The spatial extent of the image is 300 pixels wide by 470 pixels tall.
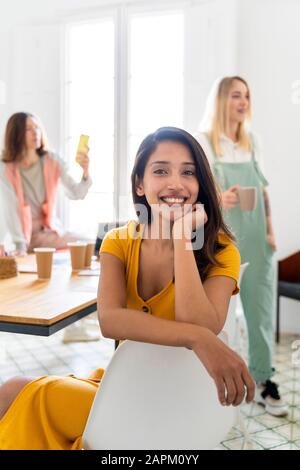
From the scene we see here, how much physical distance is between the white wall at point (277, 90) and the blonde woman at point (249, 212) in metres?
0.98

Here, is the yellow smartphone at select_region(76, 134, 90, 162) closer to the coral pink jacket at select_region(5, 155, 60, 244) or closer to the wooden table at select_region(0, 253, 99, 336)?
the coral pink jacket at select_region(5, 155, 60, 244)

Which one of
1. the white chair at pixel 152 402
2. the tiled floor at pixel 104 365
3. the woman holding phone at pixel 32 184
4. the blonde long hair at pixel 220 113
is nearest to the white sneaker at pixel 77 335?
the tiled floor at pixel 104 365

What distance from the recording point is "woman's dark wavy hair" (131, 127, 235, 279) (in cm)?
99

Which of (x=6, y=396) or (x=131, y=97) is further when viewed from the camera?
(x=131, y=97)

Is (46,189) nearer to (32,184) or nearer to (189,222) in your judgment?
(32,184)

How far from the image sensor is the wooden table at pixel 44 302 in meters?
1.05

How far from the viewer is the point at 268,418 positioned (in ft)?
6.04

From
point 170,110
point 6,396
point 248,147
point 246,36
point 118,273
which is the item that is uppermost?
point 246,36

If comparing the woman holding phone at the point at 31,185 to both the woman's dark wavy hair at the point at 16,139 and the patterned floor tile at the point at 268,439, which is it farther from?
the patterned floor tile at the point at 268,439

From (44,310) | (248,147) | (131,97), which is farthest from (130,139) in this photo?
(44,310)

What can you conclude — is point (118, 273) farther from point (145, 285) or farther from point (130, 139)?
point (130, 139)

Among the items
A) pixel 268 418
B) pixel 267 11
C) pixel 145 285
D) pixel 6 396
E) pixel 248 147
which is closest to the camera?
pixel 6 396

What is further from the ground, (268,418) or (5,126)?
(5,126)

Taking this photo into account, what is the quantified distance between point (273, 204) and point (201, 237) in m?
2.09
